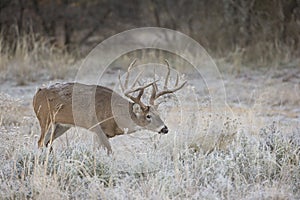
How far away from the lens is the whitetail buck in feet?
23.0

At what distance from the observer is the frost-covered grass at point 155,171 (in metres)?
5.36

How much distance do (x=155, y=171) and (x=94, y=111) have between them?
4.59 ft

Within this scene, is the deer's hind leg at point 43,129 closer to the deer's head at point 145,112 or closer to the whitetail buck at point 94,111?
the whitetail buck at point 94,111

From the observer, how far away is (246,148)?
6.49 m

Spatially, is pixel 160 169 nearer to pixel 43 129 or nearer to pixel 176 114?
pixel 43 129

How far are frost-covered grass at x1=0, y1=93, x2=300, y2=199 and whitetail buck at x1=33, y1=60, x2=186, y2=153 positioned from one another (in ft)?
0.81

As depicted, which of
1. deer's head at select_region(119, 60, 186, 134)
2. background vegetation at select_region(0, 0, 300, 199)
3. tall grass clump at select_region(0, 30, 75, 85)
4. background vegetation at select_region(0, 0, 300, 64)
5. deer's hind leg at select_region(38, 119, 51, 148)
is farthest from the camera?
background vegetation at select_region(0, 0, 300, 64)

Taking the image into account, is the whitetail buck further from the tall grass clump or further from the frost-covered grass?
the tall grass clump

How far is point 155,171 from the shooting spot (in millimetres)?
5984

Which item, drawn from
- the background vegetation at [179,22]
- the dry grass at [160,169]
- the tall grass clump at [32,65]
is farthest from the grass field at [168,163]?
the background vegetation at [179,22]

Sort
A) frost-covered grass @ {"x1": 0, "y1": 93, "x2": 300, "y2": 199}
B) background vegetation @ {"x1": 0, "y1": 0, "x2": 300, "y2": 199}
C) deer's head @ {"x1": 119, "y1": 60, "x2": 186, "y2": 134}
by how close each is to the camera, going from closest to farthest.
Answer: frost-covered grass @ {"x1": 0, "y1": 93, "x2": 300, "y2": 199} < background vegetation @ {"x1": 0, "y1": 0, "x2": 300, "y2": 199} < deer's head @ {"x1": 119, "y1": 60, "x2": 186, "y2": 134}

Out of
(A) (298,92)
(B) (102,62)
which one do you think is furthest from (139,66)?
(A) (298,92)

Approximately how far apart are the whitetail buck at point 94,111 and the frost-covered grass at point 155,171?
246 millimetres

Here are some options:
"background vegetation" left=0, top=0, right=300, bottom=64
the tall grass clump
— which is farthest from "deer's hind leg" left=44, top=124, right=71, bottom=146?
"background vegetation" left=0, top=0, right=300, bottom=64
